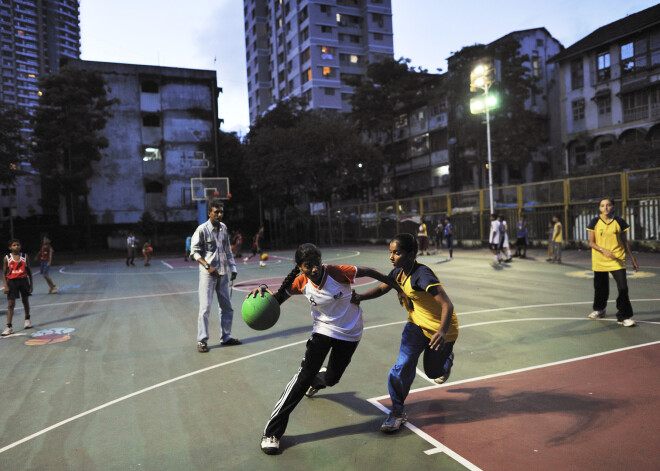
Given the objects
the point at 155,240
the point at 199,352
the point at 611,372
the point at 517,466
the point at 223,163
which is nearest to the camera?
the point at 517,466

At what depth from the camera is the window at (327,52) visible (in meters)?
67.6

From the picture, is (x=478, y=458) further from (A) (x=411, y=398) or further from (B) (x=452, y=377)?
(B) (x=452, y=377)

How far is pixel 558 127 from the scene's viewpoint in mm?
45562

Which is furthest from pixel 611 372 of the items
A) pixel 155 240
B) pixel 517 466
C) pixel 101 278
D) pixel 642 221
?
pixel 155 240

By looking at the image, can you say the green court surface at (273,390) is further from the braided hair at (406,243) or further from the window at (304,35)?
the window at (304,35)

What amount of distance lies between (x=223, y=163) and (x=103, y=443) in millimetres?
47477

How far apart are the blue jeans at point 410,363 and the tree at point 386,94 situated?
45240 millimetres

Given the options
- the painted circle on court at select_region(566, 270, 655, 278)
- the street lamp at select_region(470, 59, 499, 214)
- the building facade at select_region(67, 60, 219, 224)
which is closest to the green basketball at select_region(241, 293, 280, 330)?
the painted circle on court at select_region(566, 270, 655, 278)

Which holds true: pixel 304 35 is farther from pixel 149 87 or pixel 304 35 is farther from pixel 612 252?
pixel 612 252

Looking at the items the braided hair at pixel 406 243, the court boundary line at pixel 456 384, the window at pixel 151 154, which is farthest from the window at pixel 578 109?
the braided hair at pixel 406 243

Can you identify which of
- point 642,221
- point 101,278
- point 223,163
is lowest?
point 101,278

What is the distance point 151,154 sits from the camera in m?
45.9

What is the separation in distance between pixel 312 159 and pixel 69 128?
64.9ft

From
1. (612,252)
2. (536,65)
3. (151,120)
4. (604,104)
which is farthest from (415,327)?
(536,65)
